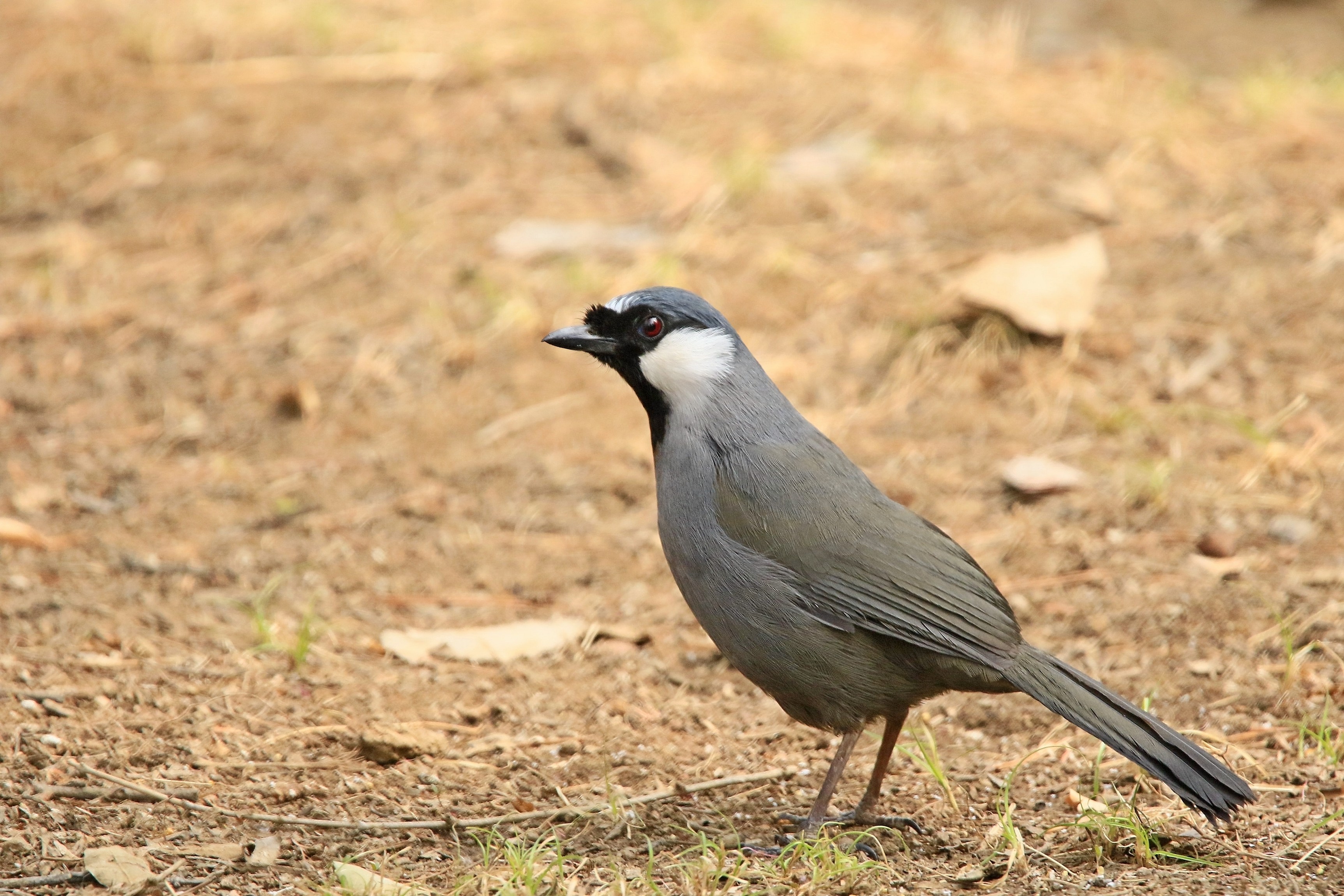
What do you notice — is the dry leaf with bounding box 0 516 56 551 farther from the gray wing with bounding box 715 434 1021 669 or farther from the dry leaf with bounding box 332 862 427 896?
the gray wing with bounding box 715 434 1021 669

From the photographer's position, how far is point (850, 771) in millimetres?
4391

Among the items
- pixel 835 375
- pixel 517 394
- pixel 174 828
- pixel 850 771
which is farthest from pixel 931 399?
pixel 174 828

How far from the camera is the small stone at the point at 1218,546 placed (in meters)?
5.06

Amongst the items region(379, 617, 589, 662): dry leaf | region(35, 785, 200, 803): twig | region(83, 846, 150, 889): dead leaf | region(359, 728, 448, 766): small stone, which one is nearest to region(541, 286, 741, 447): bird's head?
region(379, 617, 589, 662): dry leaf

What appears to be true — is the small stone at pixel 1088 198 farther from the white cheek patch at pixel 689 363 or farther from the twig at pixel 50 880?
the twig at pixel 50 880

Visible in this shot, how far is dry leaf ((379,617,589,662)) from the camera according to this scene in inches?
187

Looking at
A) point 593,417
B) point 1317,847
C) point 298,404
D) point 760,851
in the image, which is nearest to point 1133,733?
point 1317,847

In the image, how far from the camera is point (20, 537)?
5.34 meters

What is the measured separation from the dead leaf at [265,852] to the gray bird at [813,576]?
128cm

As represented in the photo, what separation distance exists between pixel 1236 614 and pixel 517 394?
3387mm

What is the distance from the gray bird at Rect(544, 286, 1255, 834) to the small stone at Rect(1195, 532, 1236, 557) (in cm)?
161

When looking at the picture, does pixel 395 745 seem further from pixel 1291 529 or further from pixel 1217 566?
pixel 1291 529

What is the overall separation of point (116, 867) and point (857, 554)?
2047 millimetres

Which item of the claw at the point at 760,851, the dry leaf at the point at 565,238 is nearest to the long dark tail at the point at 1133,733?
the claw at the point at 760,851
